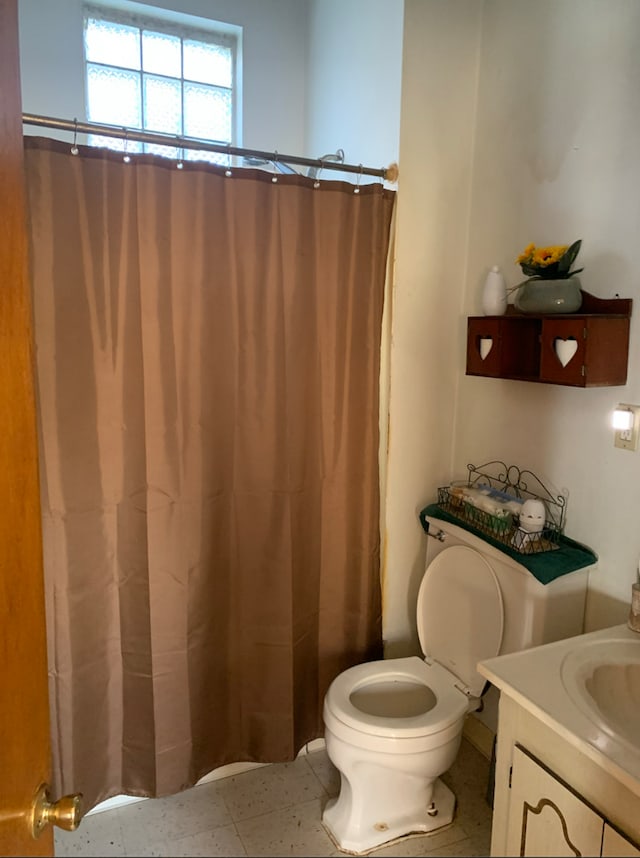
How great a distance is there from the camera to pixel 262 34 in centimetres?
244

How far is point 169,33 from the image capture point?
94.0 inches

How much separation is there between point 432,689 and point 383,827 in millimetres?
396

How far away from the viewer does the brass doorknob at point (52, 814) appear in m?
0.73

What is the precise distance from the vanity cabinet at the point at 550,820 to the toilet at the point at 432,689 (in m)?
0.39

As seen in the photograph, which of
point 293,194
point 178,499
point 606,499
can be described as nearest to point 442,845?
point 606,499

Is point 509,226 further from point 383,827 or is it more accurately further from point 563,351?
point 383,827

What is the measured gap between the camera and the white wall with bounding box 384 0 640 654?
1560 millimetres

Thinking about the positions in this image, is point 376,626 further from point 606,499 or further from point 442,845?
point 606,499

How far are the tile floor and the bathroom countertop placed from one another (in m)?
0.78

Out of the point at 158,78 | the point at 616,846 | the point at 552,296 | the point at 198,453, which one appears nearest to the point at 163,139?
the point at 198,453

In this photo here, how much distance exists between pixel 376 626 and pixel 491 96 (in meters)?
1.78

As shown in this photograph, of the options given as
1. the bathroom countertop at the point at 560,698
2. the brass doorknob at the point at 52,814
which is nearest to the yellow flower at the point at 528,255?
the bathroom countertop at the point at 560,698

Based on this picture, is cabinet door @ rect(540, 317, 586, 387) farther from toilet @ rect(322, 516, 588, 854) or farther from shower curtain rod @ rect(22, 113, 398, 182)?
shower curtain rod @ rect(22, 113, 398, 182)

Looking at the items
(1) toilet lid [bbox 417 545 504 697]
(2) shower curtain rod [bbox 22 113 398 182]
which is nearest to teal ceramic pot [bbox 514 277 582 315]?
(2) shower curtain rod [bbox 22 113 398 182]
